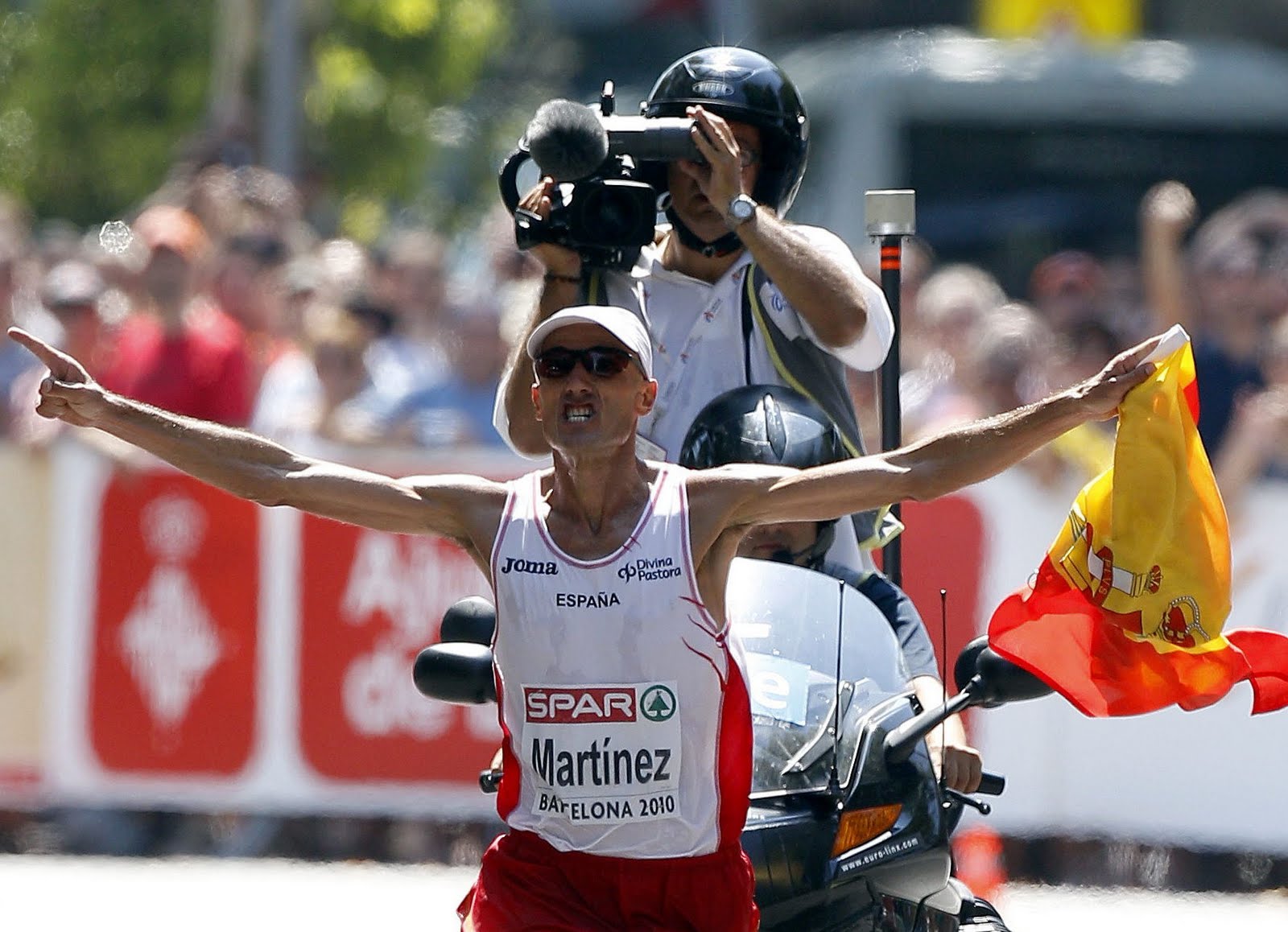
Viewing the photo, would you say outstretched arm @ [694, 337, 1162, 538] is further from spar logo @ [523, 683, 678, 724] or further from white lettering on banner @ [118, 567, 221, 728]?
white lettering on banner @ [118, 567, 221, 728]

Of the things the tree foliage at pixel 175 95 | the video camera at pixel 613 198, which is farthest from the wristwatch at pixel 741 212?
the tree foliage at pixel 175 95

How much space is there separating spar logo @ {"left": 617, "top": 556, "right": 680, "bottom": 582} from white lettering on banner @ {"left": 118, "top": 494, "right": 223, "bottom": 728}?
5497mm

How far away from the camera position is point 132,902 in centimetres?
902

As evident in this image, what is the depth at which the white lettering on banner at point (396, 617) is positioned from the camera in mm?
9680

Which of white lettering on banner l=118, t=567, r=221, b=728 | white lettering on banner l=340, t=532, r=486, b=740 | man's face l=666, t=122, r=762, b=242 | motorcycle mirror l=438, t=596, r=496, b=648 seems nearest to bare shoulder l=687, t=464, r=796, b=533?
motorcycle mirror l=438, t=596, r=496, b=648

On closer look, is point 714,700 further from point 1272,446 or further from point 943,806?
point 1272,446

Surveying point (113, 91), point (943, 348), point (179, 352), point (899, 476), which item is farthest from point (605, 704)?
point (113, 91)

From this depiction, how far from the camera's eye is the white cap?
470 centimetres

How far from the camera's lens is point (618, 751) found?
4656mm

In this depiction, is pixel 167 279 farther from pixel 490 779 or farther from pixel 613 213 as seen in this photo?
pixel 490 779

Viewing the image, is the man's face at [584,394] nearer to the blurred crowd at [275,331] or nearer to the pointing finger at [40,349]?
the pointing finger at [40,349]

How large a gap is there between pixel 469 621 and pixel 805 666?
2.68 ft

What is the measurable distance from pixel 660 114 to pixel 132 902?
4.26m

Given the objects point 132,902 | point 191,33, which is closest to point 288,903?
point 132,902
